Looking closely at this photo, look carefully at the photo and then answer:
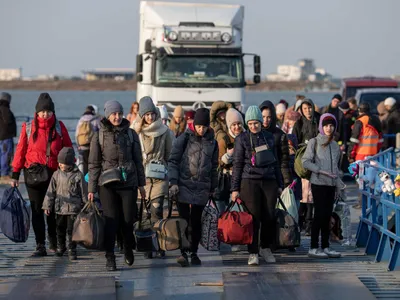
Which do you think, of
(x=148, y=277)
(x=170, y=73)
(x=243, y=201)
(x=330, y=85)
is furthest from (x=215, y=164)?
(x=330, y=85)

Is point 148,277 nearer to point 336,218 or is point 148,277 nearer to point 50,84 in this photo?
point 336,218

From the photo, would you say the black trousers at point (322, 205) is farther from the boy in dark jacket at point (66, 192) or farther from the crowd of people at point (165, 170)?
the boy in dark jacket at point (66, 192)

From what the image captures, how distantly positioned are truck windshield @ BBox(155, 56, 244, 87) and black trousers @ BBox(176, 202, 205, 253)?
33.2 feet

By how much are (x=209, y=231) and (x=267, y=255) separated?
73 centimetres

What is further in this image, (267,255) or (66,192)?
(267,255)

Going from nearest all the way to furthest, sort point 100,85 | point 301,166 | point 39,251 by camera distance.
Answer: point 301,166
point 39,251
point 100,85

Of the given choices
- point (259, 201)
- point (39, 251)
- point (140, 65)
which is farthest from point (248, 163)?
point (140, 65)

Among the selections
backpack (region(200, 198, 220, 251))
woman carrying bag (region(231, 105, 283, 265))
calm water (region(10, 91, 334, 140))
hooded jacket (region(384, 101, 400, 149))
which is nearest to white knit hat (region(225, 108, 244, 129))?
woman carrying bag (region(231, 105, 283, 265))

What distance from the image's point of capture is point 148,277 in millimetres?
9617

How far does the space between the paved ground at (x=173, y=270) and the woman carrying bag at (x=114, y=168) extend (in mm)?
447

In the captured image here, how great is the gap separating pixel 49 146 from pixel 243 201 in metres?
2.26

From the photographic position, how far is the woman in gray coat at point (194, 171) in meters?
10.1

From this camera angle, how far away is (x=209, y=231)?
33.7ft

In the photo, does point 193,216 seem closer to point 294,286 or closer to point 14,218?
point 294,286
